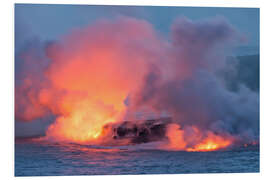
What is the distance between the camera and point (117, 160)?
19.3 ft

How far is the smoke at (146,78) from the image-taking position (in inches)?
240

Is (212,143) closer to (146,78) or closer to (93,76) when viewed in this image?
(146,78)

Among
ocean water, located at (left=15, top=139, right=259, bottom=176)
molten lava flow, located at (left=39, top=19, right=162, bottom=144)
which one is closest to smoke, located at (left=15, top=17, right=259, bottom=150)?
molten lava flow, located at (left=39, top=19, right=162, bottom=144)

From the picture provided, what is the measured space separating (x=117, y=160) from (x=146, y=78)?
1.61 metres

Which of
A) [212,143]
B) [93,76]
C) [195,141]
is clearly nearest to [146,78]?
[93,76]

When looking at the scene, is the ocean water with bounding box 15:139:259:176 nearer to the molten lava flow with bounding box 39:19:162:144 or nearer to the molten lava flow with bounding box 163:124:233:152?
the molten lava flow with bounding box 163:124:233:152

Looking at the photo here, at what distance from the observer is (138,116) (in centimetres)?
635

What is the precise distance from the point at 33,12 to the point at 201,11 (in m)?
3.04

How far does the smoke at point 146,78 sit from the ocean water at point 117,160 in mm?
257

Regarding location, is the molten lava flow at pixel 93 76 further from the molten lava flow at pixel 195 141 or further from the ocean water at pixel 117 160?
the molten lava flow at pixel 195 141

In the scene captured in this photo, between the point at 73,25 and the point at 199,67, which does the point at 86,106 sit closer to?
the point at 73,25

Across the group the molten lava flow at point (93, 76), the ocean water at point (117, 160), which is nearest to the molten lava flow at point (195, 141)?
the ocean water at point (117, 160)

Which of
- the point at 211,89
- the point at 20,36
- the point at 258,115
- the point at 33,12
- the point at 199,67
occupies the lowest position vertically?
the point at 258,115
